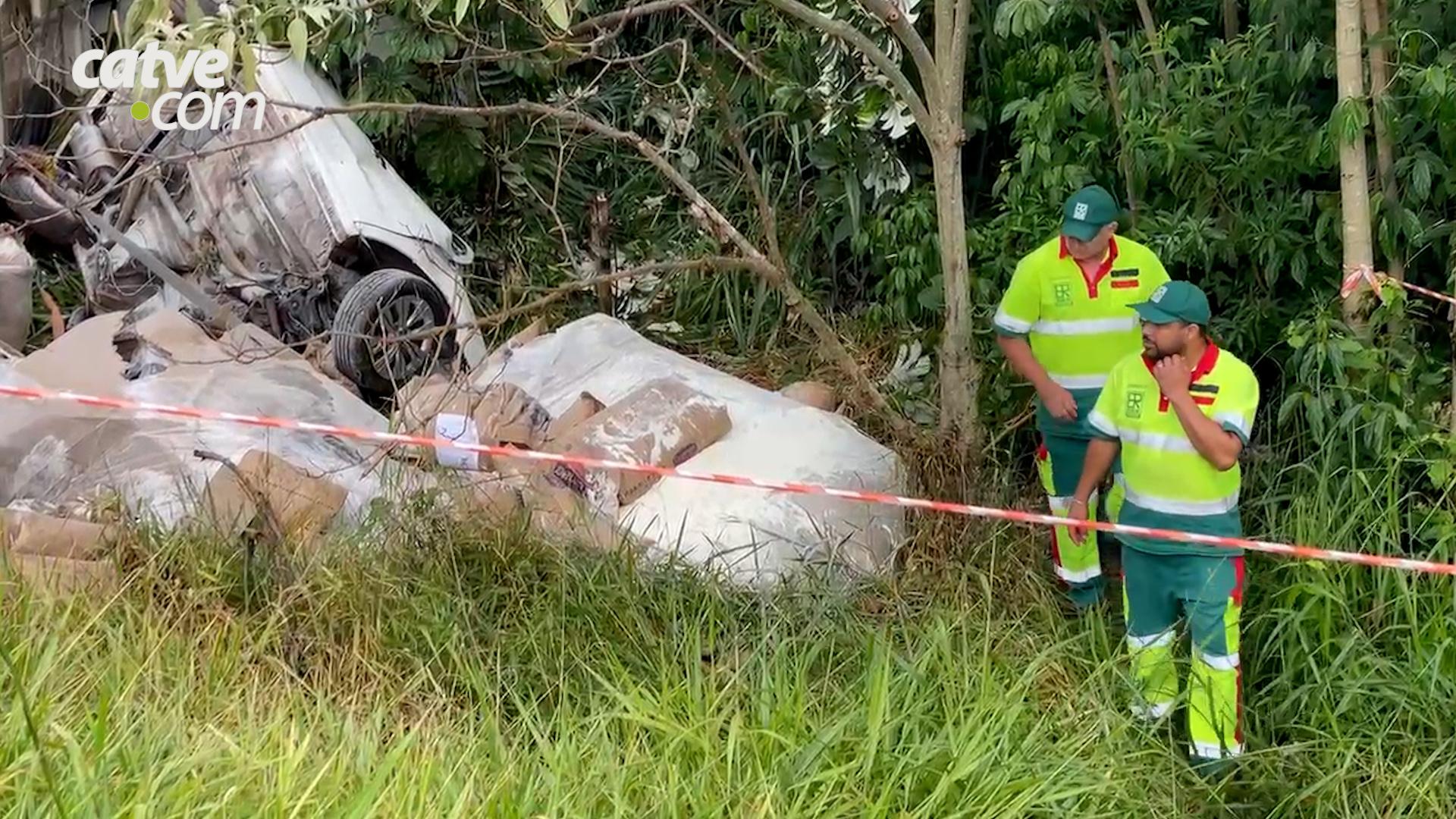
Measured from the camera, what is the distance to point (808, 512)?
3799 mm

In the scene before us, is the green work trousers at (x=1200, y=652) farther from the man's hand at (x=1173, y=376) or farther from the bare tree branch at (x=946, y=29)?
the bare tree branch at (x=946, y=29)

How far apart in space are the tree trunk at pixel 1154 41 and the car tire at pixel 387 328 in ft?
8.62

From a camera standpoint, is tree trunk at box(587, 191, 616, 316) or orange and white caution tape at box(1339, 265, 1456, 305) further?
tree trunk at box(587, 191, 616, 316)

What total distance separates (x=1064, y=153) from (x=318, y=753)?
10.2 feet

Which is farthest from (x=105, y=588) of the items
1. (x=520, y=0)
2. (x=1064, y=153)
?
(x=1064, y=153)

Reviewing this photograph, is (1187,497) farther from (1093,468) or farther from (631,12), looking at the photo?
(631,12)

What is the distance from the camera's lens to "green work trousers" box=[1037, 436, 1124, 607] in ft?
12.0

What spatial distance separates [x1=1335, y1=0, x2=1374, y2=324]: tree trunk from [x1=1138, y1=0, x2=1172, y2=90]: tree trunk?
0.71 metres

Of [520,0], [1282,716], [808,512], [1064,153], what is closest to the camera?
[1282,716]

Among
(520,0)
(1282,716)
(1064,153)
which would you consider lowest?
(1282,716)

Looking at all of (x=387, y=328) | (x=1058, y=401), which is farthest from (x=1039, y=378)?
(x=387, y=328)

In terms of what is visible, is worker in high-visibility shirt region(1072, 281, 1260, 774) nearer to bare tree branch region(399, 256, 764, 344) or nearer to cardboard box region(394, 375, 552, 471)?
bare tree branch region(399, 256, 764, 344)

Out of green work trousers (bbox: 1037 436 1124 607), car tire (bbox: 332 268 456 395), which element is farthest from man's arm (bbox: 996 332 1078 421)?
car tire (bbox: 332 268 456 395)

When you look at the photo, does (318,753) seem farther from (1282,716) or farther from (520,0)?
(520,0)
